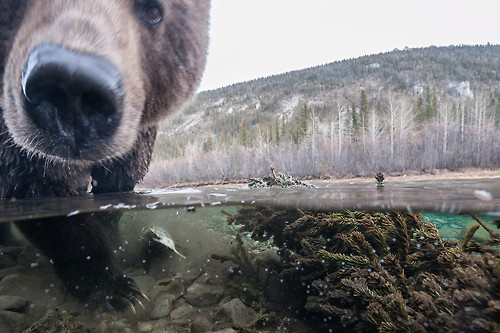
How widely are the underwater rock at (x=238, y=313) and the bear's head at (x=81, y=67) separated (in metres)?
1.96

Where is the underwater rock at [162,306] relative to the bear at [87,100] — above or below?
below

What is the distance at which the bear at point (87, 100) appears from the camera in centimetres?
186

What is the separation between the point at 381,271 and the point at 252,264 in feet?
5.33

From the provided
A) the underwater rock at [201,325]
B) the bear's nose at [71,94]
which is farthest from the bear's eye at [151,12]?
the underwater rock at [201,325]

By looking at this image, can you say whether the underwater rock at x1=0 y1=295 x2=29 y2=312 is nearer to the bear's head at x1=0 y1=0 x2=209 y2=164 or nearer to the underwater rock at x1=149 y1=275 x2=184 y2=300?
the underwater rock at x1=149 y1=275 x2=184 y2=300

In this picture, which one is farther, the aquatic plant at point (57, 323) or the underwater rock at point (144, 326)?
the underwater rock at point (144, 326)

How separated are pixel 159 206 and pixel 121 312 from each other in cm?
130

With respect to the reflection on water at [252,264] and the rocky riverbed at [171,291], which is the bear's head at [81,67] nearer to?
the reflection on water at [252,264]

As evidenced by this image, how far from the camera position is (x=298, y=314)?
3.25 m

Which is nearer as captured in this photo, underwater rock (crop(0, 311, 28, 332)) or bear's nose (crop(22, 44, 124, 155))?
bear's nose (crop(22, 44, 124, 155))

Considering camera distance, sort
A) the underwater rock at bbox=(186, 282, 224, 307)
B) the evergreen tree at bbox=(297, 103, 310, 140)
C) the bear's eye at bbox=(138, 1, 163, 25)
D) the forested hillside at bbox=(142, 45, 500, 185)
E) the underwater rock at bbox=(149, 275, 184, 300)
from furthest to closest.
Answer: the evergreen tree at bbox=(297, 103, 310, 140) → the forested hillside at bbox=(142, 45, 500, 185) → the underwater rock at bbox=(149, 275, 184, 300) → the underwater rock at bbox=(186, 282, 224, 307) → the bear's eye at bbox=(138, 1, 163, 25)

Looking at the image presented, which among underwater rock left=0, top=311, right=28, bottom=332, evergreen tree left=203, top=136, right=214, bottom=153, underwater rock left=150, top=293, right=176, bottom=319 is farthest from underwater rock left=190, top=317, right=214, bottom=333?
evergreen tree left=203, top=136, right=214, bottom=153

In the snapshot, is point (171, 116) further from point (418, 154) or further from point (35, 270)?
point (418, 154)

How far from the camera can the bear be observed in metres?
1.86
